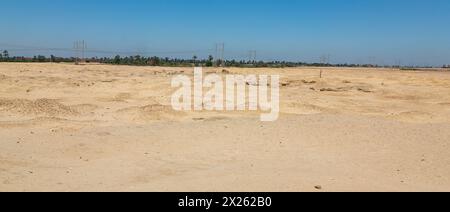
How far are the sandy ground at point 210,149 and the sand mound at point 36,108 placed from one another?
21mm

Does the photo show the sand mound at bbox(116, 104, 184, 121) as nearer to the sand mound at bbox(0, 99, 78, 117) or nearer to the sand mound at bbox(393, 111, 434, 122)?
the sand mound at bbox(0, 99, 78, 117)

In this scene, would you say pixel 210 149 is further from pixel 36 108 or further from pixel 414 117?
pixel 414 117

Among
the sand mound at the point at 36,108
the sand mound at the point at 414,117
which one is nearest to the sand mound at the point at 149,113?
the sand mound at the point at 36,108

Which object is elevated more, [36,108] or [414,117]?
[36,108]

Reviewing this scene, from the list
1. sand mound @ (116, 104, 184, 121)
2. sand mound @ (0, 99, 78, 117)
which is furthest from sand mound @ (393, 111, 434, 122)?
sand mound @ (0, 99, 78, 117)

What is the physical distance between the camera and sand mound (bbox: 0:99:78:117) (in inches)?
378

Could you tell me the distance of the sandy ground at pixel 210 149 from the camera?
17.5ft

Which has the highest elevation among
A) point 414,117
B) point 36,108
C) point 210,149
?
point 36,108

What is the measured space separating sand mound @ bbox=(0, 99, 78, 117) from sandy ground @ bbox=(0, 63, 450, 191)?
0.07ft

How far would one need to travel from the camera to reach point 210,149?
22.9ft

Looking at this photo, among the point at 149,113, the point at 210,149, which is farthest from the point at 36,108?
the point at 210,149

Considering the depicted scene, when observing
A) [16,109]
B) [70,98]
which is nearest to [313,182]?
[16,109]

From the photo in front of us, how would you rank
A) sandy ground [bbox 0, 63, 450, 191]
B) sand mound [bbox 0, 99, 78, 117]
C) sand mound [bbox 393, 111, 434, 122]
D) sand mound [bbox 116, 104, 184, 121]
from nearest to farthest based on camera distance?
sandy ground [bbox 0, 63, 450, 191]
sand mound [bbox 0, 99, 78, 117]
sand mound [bbox 116, 104, 184, 121]
sand mound [bbox 393, 111, 434, 122]

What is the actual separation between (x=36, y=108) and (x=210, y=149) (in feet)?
15.2
